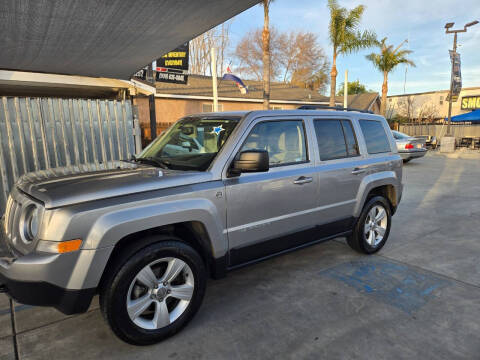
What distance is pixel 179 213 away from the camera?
266cm

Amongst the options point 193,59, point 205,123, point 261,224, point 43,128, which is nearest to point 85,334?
point 261,224

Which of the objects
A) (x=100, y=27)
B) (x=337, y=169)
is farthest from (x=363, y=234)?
(x=100, y=27)

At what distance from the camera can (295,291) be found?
139 inches

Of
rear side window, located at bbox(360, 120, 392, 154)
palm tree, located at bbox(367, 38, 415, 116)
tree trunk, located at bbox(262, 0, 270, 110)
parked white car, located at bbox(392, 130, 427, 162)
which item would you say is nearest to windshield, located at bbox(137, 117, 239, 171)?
rear side window, located at bbox(360, 120, 392, 154)

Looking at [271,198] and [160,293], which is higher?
[271,198]

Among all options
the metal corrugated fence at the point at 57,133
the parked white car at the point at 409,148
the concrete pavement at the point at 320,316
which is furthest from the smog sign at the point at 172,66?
the parked white car at the point at 409,148

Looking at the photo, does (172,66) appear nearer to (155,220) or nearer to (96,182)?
(96,182)

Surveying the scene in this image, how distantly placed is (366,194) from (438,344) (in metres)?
1.99

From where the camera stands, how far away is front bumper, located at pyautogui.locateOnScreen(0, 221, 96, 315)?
7.27 ft

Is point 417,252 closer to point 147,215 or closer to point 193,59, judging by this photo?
point 147,215

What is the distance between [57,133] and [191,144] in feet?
14.9

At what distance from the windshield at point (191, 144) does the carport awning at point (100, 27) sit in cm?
134

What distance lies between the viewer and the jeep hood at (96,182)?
2.35m

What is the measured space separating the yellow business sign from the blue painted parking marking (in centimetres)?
3858
